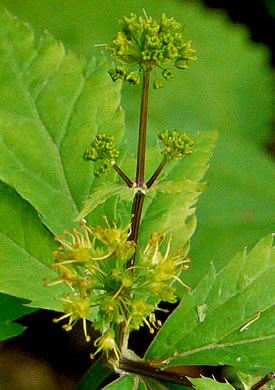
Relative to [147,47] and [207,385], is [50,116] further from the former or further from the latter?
[207,385]

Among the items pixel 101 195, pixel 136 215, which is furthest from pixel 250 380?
pixel 101 195

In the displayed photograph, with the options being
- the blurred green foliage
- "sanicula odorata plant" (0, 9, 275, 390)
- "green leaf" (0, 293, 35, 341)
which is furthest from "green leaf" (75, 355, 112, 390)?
the blurred green foliage

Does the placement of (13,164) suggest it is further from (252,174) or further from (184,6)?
(184,6)

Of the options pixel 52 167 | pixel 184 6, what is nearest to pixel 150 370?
pixel 52 167

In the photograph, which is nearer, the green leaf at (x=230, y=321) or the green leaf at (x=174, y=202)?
the green leaf at (x=230, y=321)

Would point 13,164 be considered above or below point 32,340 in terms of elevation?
above

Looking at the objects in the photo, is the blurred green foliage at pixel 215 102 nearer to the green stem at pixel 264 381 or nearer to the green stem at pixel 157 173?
the green stem at pixel 264 381

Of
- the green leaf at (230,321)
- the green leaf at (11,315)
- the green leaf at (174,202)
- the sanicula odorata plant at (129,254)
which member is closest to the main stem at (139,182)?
the sanicula odorata plant at (129,254)
